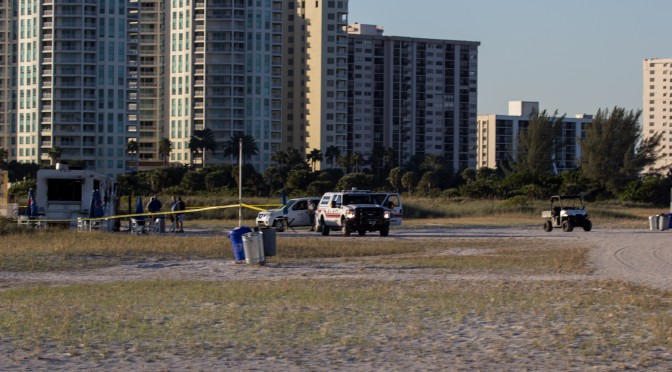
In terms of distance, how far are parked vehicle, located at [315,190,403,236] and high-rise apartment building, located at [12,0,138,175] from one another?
9409 cm

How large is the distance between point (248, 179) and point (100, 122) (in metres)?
28.5

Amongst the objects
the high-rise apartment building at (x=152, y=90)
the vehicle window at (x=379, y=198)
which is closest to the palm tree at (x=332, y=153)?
the high-rise apartment building at (x=152, y=90)

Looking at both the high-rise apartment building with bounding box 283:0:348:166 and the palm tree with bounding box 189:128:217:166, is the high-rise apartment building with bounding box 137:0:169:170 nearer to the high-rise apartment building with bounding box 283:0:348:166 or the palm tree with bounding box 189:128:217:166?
the palm tree with bounding box 189:128:217:166

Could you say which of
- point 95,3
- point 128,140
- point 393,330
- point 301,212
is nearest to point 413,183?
point 128,140

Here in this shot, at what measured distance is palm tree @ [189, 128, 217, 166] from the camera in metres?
138

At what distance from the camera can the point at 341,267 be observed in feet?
89.6

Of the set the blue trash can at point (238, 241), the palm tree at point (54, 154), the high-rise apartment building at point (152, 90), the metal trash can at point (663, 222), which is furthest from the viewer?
the high-rise apartment building at point (152, 90)

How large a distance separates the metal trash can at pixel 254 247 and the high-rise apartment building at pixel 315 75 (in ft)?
415

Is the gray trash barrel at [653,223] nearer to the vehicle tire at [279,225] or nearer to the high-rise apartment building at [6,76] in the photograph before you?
the vehicle tire at [279,225]

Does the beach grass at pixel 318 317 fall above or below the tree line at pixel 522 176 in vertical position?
below

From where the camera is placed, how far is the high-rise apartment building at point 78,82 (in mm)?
136250

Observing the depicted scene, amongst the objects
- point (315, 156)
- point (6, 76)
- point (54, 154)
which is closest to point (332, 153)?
point (315, 156)

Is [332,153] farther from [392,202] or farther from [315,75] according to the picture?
[392,202]

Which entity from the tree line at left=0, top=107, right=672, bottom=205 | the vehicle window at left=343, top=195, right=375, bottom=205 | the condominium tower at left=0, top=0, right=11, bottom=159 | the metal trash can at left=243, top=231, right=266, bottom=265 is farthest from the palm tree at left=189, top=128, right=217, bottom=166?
the metal trash can at left=243, top=231, right=266, bottom=265
